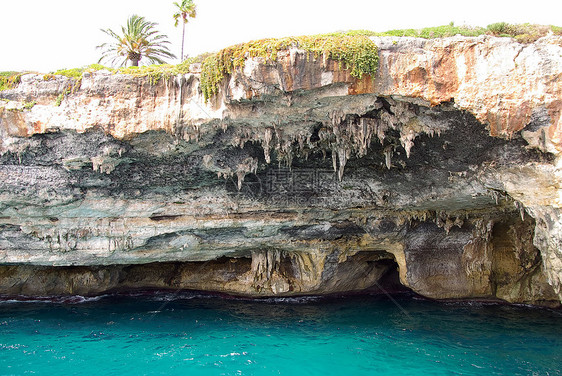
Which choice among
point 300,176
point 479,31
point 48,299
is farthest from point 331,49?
point 48,299

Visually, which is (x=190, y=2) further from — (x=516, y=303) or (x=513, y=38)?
(x=516, y=303)

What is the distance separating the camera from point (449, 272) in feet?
62.8

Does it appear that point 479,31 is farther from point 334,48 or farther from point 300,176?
point 300,176

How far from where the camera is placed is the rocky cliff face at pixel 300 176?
1048 cm

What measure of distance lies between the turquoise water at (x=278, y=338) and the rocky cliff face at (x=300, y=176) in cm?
172

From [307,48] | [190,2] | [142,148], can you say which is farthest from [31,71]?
[190,2]

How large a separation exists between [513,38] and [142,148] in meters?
11.7

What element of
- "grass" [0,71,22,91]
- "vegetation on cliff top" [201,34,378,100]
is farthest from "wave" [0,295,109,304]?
"vegetation on cliff top" [201,34,378,100]

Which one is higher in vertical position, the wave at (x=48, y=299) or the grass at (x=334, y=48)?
the grass at (x=334, y=48)

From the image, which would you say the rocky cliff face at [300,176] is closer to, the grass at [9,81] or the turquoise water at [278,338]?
the grass at [9,81]

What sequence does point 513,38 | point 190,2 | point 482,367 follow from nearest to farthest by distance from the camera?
point 513,38
point 482,367
point 190,2

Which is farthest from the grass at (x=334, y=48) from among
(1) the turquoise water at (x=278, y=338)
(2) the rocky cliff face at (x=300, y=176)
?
(1) the turquoise water at (x=278, y=338)

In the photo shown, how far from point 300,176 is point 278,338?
21.4 feet

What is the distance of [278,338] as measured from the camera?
15.0 metres
